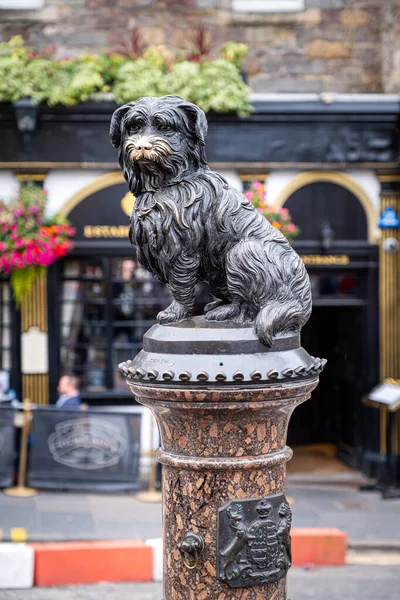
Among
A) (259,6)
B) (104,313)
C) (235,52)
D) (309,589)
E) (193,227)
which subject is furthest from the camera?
(259,6)

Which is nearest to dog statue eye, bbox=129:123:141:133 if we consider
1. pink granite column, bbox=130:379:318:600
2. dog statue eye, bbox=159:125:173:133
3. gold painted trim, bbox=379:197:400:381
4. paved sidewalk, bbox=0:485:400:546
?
dog statue eye, bbox=159:125:173:133

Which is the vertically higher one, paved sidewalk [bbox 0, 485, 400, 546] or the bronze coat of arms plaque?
the bronze coat of arms plaque

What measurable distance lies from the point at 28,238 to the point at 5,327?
140 centimetres

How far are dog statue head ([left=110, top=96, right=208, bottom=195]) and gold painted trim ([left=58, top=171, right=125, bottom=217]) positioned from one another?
6880 mm

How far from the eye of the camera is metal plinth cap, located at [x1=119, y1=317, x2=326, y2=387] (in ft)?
11.2

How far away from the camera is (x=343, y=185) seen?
35.4 ft

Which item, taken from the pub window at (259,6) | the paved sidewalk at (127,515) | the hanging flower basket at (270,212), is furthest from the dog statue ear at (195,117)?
the pub window at (259,6)

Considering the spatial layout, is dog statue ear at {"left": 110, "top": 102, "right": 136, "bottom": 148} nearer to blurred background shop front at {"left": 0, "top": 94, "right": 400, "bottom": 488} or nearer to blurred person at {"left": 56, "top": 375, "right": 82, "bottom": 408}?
blurred person at {"left": 56, "top": 375, "right": 82, "bottom": 408}

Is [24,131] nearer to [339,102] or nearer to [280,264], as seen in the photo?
[339,102]

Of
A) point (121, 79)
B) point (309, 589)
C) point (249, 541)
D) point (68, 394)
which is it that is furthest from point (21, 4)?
point (249, 541)

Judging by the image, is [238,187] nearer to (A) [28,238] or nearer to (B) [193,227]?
(A) [28,238]

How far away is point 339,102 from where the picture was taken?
34.4 feet

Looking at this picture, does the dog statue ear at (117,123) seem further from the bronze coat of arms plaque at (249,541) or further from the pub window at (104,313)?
the pub window at (104,313)

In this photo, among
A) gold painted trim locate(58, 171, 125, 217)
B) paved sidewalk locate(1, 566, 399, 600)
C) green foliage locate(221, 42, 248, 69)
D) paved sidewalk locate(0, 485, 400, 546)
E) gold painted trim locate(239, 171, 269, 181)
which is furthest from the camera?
gold painted trim locate(239, 171, 269, 181)
